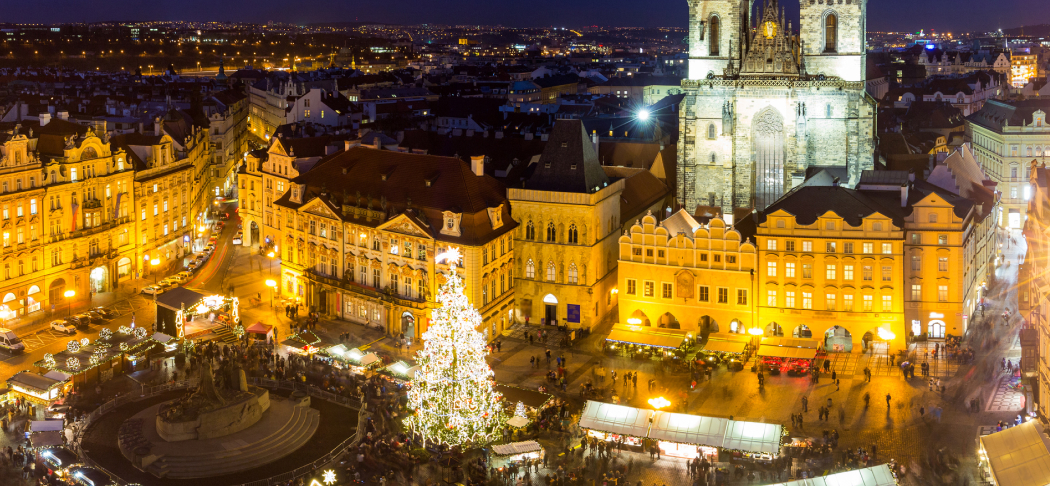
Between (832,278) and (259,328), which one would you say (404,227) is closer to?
(259,328)

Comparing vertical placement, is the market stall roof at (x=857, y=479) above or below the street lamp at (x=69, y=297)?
below

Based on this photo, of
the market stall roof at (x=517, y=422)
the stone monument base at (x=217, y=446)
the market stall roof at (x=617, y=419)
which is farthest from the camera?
the market stall roof at (x=517, y=422)

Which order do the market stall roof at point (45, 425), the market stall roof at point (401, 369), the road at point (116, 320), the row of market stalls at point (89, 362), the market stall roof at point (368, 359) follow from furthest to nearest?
the road at point (116, 320), the market stall roof at point (368, 359), the market stall roof at point (401, 369), the row of market stalls at point (89, 362), the market stall roof at point (45, 425)

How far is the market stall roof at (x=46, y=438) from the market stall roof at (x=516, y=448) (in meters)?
23.0

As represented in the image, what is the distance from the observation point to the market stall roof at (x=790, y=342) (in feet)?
260

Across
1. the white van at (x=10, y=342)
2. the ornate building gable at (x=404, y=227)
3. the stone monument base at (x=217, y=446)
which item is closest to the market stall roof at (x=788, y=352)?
the ornate building gable at (x=404, y=227)

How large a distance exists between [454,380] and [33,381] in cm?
2620

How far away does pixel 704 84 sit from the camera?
104 metres

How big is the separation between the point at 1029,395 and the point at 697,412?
19.0m

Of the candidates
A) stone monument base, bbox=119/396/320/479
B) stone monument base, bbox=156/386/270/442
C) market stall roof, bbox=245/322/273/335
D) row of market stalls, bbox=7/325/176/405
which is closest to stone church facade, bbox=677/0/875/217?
market stall roof, bbox=245/322/273/335

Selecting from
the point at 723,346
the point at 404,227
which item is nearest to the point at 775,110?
the point at 723,346

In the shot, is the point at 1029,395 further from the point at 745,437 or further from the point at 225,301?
the point at 225,301

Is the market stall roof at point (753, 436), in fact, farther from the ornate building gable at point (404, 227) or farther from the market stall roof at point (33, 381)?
the market stall roof at point (33, 381)

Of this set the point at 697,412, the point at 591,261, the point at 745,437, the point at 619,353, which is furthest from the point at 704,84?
the point at 745,437
